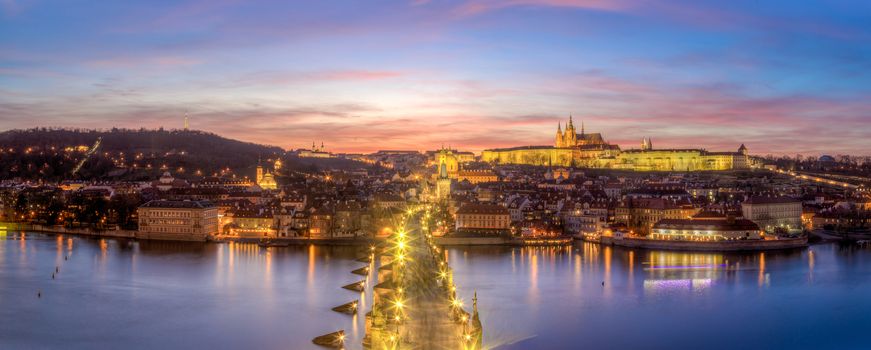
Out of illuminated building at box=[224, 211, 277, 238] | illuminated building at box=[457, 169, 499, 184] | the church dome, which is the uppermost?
illuminated building at box=[457, 169, 499, 184]

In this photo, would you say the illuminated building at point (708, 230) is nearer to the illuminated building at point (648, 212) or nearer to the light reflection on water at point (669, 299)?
the light reflection on water at point (669, 299)

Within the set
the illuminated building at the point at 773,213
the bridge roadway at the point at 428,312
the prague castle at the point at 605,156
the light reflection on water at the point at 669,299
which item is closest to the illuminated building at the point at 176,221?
the light reflection on water at the point at 669,299

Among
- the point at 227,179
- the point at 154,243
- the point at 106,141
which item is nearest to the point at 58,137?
the point at 106,141

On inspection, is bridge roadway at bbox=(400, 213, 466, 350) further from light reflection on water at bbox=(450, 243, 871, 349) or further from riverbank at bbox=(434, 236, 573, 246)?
riverbank at bbox=(434, 236, 573, 246)

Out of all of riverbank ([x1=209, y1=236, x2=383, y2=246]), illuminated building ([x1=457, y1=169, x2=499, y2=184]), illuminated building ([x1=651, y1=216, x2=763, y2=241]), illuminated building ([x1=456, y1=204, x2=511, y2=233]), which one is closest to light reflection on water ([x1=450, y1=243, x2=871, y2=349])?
illuminated building ([x1=651, y1=216, x2=763, y2=241])

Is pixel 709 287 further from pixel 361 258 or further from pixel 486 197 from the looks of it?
pixel 486 197
